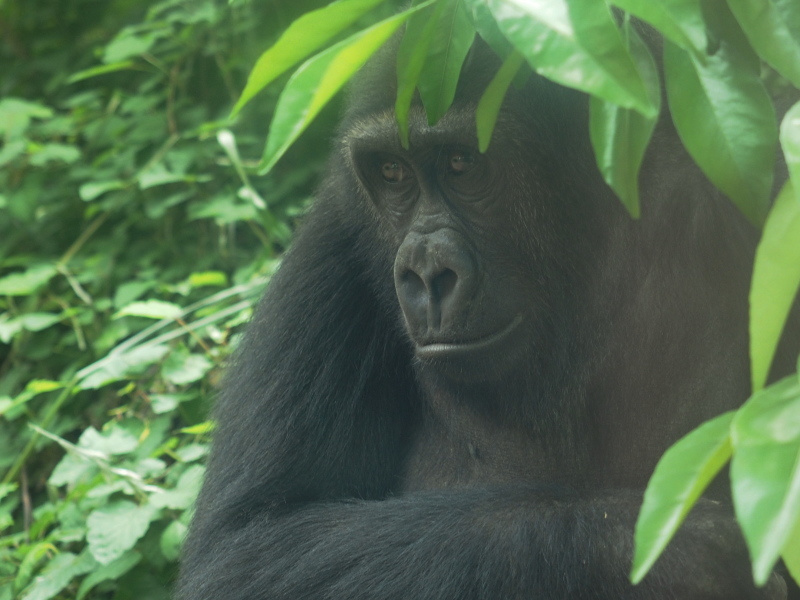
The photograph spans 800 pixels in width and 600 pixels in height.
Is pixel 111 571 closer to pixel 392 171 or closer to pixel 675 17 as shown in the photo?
pixel 392 171

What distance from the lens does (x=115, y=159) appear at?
5.54 meters

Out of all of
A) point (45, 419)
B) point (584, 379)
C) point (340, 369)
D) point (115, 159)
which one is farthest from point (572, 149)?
point (115, 159)

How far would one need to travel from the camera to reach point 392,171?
289 centimetres

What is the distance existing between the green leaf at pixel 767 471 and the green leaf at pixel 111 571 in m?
2.84

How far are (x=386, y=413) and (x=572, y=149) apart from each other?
3.76 ft

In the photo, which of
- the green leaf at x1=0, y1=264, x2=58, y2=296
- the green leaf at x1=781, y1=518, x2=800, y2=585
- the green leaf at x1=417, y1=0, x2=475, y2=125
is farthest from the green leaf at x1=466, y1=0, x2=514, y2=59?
the green leaf at x1=0, y1=264, x2=58, y2=296

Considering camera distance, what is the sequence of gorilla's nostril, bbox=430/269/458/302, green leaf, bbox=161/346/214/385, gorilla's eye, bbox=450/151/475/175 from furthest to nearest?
1. green leaf, bbox=161/346/214/385
2. gorilla's eye, bbox=450/151/475/175
3. gorilla's nostril, bbox=430/269/458/302

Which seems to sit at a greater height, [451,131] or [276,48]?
[276,48]

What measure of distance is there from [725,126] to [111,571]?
278cm

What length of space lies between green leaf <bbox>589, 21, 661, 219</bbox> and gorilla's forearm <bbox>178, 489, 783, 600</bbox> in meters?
0.99

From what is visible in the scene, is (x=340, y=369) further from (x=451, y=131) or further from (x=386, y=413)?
(x=451, y=131)

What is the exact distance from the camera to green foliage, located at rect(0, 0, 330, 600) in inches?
143

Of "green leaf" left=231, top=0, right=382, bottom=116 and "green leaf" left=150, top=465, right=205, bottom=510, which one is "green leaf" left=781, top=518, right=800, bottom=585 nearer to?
"green leaf" left=231, top=0, right=382, bottom=116

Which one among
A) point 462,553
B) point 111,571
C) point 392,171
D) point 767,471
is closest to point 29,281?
point 111,571
